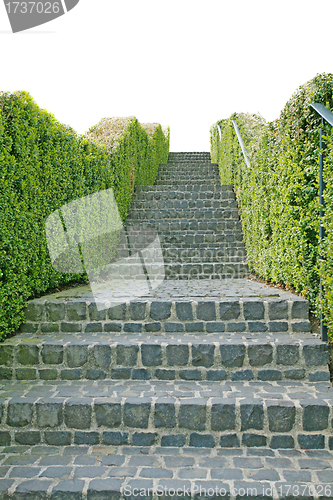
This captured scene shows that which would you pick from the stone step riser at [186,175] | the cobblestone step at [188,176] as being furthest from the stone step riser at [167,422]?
the stone step riser at [186,175]

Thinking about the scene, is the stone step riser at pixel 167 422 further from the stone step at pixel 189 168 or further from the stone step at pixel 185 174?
the stone step at pixel 189 168

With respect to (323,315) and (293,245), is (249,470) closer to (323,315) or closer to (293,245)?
(323,315)

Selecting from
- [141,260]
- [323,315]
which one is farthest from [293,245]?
[141,260]

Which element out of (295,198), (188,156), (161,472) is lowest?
(161,472)

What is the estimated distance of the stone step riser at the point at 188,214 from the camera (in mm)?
7945

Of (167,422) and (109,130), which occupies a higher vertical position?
(109,130)

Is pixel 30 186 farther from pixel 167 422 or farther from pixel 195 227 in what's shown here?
pixel 195 227

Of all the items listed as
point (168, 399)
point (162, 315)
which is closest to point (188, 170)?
point (162, 315)

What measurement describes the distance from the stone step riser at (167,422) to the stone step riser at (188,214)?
16.7ft

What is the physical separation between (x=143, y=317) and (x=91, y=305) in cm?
65

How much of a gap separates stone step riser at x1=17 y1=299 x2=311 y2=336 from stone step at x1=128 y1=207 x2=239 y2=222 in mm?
3752

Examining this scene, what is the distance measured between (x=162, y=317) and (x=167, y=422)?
4.28 ft

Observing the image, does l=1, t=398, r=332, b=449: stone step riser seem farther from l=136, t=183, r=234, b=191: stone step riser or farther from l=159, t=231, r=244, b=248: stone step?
l=136, t=183, r=234, b=191: stone step riser

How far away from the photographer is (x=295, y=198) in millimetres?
4160
